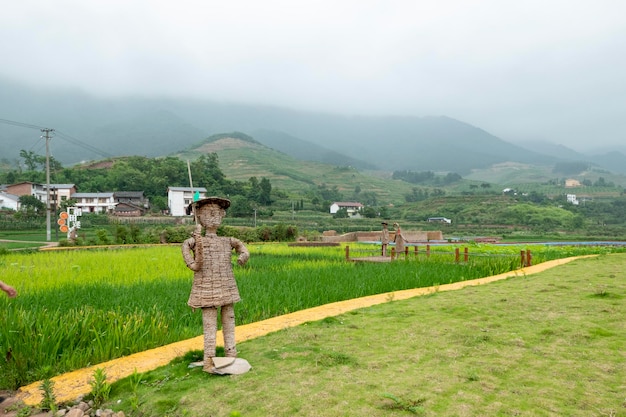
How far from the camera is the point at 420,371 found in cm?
424

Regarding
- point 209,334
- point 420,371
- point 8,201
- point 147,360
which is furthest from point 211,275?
point 8,201

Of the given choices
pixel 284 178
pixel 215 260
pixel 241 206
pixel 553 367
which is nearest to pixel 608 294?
pixel 553 367

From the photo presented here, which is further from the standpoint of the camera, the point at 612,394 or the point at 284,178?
the point at 284,178

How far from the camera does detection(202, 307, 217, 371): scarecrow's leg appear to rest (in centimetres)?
454

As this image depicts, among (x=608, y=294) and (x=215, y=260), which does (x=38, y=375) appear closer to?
(x=215, y=260)

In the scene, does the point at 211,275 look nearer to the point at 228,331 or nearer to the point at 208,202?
the point at 228,331

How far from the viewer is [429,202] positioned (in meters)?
90.7

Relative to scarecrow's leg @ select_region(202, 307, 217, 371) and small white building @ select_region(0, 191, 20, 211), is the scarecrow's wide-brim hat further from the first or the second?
small white building @ select_region(0, 191, 20, 211)

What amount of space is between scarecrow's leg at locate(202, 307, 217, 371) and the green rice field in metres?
1.19

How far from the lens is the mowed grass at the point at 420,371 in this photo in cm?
352

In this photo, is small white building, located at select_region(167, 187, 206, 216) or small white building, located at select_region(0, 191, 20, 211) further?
small white building, located at select_region(167, 187, 206, 216)

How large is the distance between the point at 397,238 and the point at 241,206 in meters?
45.5

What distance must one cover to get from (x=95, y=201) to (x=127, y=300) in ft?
211

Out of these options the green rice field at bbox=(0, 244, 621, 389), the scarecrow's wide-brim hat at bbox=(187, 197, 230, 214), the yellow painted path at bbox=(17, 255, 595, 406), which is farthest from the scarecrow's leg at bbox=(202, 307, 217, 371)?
the green rice field at bbox=(0, 244, 621, 389)
